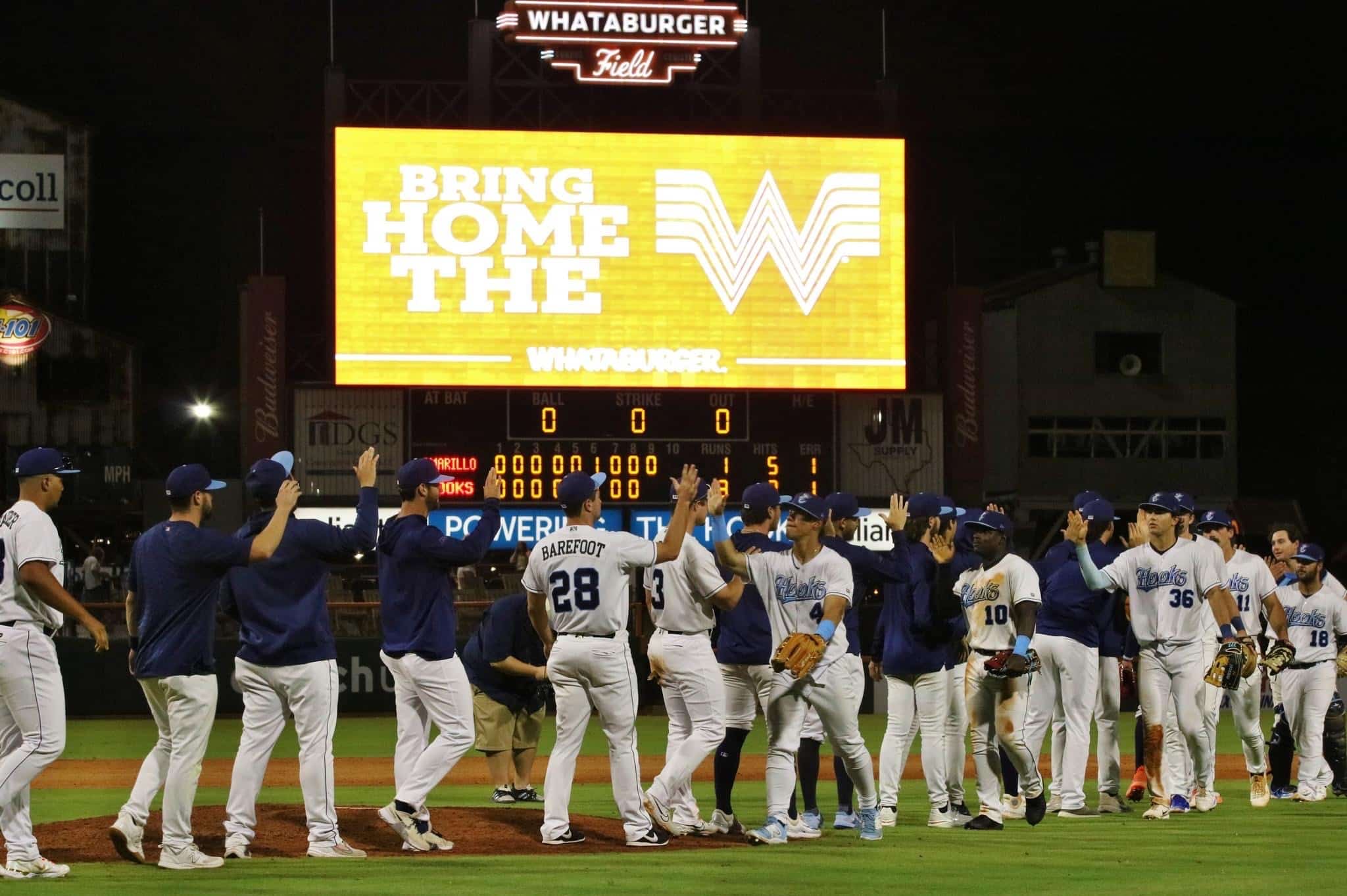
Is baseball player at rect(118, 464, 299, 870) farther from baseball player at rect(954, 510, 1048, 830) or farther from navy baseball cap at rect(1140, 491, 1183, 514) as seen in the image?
navy baseball cap at rect(1140, 491, 1183, 514)

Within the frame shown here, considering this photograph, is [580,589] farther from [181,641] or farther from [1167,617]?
[1167,617]

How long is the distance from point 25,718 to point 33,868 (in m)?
0.68

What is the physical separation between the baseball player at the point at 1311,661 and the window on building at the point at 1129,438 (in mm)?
27198

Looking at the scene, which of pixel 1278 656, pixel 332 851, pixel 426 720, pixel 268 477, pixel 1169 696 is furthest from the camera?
pixel 1278 656

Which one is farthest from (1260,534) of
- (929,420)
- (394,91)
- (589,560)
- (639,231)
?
(589,560)

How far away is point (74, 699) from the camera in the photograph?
67.6 feet

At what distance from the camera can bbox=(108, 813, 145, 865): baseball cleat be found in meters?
8.45

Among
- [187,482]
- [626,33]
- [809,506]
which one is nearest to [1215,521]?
[809,506]

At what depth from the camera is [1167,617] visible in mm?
10891

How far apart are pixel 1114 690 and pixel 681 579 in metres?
3.68

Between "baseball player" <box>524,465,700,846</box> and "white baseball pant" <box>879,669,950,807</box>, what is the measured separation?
1758 mm

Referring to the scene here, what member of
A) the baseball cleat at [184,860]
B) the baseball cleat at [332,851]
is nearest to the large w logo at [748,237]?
the baseball cleat at [332,851]

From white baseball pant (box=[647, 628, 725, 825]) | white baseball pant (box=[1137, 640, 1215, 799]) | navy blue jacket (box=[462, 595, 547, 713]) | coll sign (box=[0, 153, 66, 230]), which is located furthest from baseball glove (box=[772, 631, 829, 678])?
coll sign (box=[0, 153, 66, 230])

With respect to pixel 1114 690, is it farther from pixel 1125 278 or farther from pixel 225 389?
pixel 225 389
